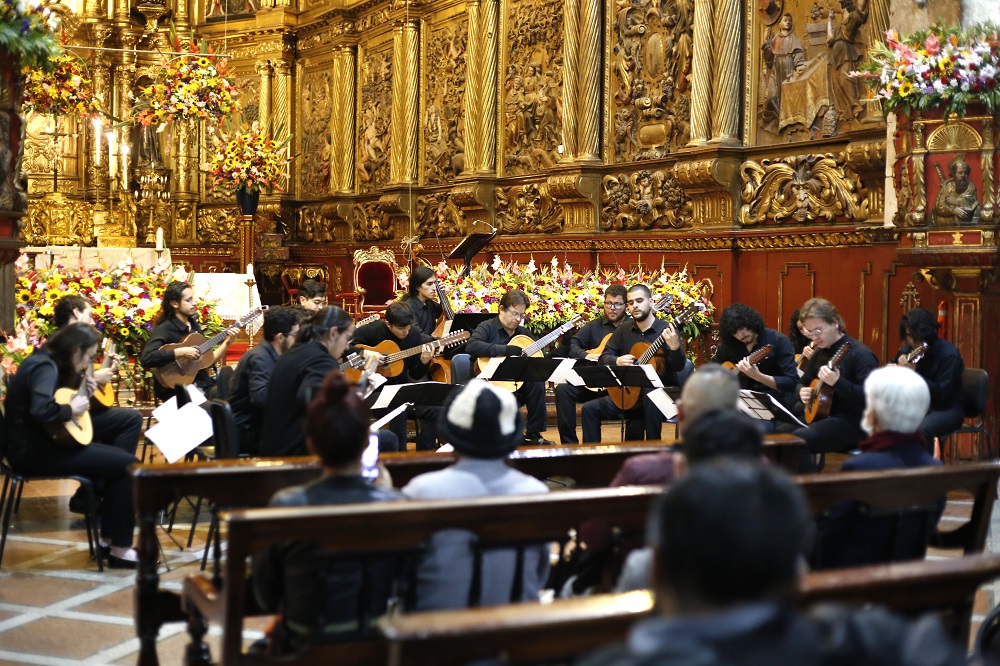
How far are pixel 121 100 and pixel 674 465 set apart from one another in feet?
62.9

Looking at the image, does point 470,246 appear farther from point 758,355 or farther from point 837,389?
point 837,389

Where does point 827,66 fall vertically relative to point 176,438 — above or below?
above

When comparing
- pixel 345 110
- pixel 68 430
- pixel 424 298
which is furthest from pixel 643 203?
pixel 68 430

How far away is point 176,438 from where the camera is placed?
595cm

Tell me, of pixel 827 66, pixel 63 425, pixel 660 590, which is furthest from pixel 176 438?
pixel 827 66

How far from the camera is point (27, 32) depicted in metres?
7.45

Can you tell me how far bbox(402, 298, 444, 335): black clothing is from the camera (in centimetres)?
1011

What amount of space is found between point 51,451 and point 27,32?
115 inches

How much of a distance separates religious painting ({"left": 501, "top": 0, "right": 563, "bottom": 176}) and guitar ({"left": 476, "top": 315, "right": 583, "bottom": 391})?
20.7 feet

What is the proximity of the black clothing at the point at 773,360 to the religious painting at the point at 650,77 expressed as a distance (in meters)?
5.50

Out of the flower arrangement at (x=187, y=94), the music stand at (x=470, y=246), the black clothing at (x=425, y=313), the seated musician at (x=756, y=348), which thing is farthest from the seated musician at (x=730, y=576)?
the flower arrangement at (x=187, y=94)

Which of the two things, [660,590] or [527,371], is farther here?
[527,371]

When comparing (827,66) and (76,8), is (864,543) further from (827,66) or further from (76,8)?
(76,8)

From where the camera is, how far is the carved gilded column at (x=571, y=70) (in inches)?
580
